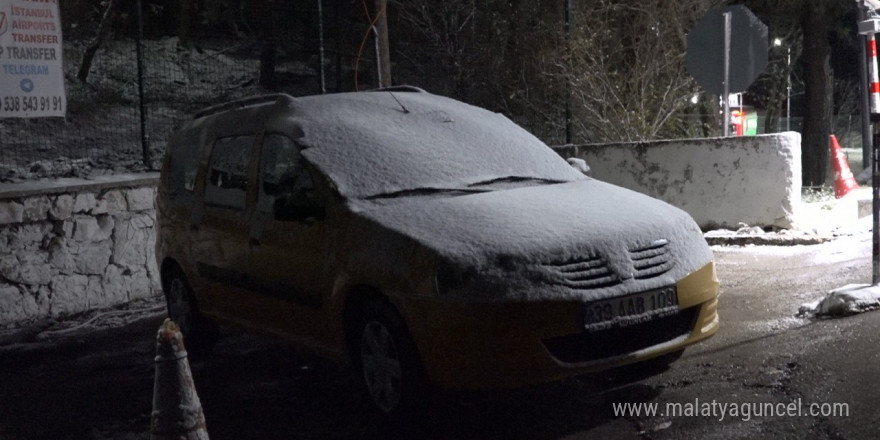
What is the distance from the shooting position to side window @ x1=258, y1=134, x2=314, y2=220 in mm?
5227

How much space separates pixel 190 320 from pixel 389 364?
251 cm

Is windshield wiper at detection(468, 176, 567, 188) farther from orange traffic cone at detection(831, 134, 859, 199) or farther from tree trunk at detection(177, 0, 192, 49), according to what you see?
orange traffic cone at detection(831, 134, 859, 199)

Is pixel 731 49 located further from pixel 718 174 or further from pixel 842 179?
pixel 842 179

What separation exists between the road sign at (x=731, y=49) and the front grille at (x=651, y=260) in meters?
5.92

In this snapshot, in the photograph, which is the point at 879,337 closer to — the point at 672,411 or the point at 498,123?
the point at 672,411

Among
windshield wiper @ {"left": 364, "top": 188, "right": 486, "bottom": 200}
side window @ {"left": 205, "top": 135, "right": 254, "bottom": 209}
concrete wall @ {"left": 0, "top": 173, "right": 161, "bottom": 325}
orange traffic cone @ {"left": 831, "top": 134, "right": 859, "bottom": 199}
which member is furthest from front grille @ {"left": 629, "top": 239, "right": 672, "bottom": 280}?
orange traffic cone @ {"left": 831, "top": 134, "right": 859, "bottom": 199}

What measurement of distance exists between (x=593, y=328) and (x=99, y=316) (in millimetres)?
5512

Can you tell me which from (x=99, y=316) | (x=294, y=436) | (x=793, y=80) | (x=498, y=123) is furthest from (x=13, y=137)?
(x=793, y=80)

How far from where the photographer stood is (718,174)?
10.1 m

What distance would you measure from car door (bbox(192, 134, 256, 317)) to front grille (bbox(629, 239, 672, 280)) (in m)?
2.37

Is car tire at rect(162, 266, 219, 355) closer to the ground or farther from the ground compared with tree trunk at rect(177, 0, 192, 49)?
closer to the ground

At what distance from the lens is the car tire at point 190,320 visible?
266 inches

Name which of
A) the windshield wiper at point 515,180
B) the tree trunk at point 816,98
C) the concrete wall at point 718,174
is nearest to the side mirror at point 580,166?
the windshield wiper at point 515,180

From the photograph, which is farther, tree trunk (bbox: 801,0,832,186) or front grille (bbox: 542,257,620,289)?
tree trunk (bbox: 801,0,832,186)
